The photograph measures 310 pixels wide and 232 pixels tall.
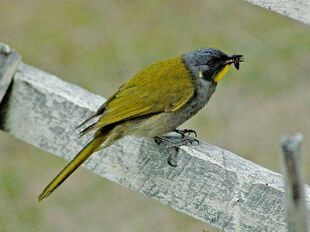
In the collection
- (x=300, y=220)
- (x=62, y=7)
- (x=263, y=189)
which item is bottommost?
(x=62, y=7)

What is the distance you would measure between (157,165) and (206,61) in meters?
1.04

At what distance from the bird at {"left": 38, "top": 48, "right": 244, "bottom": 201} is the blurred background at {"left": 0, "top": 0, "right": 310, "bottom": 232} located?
4.15ft

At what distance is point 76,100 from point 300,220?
7.13ft

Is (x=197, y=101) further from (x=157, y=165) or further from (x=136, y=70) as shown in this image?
(x=136, y=70)

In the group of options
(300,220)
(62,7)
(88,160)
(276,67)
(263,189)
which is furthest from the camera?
(62,7)

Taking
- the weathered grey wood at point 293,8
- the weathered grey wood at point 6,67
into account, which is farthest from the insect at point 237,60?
the weathered grey wood at point 293,8

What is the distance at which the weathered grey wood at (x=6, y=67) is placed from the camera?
3953 mm

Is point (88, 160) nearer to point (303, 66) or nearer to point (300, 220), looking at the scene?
point (300, 220)

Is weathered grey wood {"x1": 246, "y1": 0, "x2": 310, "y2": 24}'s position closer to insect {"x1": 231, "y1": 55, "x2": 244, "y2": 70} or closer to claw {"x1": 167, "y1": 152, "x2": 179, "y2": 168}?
claw {"x1": 167, "y1": 152, "x2": 179, "y2": 168}

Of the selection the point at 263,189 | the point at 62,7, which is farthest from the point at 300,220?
the point at 62,7

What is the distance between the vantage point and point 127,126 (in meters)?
3.93

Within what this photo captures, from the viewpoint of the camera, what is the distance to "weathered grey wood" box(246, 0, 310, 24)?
2930 mm

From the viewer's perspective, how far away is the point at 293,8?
9.70 feet

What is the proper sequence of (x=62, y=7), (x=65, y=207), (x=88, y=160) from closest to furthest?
(x=88, y=160)
(x=65, y=207)
(x=62, y=7)
